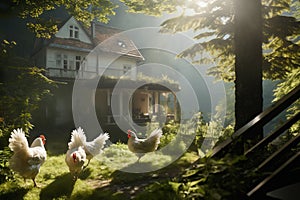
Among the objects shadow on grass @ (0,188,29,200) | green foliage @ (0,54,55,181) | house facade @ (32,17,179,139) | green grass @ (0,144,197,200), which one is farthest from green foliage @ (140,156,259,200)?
house facade @ (32,17,179,139)

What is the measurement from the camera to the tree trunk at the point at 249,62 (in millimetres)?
5480

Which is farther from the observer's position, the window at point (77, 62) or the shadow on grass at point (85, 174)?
the window at point (77, 62)

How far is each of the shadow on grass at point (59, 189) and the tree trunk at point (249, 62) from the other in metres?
4.33

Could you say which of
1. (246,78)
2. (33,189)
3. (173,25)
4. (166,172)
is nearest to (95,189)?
(33,189)

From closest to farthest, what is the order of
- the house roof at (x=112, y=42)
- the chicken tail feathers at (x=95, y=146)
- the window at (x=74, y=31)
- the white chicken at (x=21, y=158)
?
the white chicken at (x=21, y=158), the chicken tail feathers at (x=95, y=146), the window at (x=74, y=31), the house roof at (x=112, y=42)

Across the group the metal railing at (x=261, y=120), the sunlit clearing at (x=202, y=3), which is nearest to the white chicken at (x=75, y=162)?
the metal railing at (x=261, y=120)

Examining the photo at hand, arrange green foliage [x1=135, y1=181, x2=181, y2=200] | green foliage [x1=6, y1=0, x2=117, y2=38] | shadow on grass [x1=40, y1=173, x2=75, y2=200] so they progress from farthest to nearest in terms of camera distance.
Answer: green foliage [x1=6, y1=0, x2=117, y2=38]
shadow on grass [x1=40, y1=173, x2=75, y2=200]
green foliage [x1=135, y1=181, x2=181, y2=200]

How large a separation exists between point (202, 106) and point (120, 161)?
69414mm

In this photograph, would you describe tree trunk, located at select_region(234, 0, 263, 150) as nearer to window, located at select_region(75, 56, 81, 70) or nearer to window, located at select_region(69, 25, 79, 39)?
window, located at select_region(75, 56, 81, 70)

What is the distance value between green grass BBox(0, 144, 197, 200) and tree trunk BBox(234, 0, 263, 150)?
9.21 ft

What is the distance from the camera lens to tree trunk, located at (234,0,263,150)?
5480 mm

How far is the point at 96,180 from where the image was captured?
6.43 m

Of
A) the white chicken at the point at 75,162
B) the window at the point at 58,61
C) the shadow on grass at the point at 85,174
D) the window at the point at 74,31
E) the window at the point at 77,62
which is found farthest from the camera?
the window at the point at 74,31

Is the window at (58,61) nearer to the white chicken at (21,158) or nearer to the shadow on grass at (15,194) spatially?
the white chicken at (21,158)
